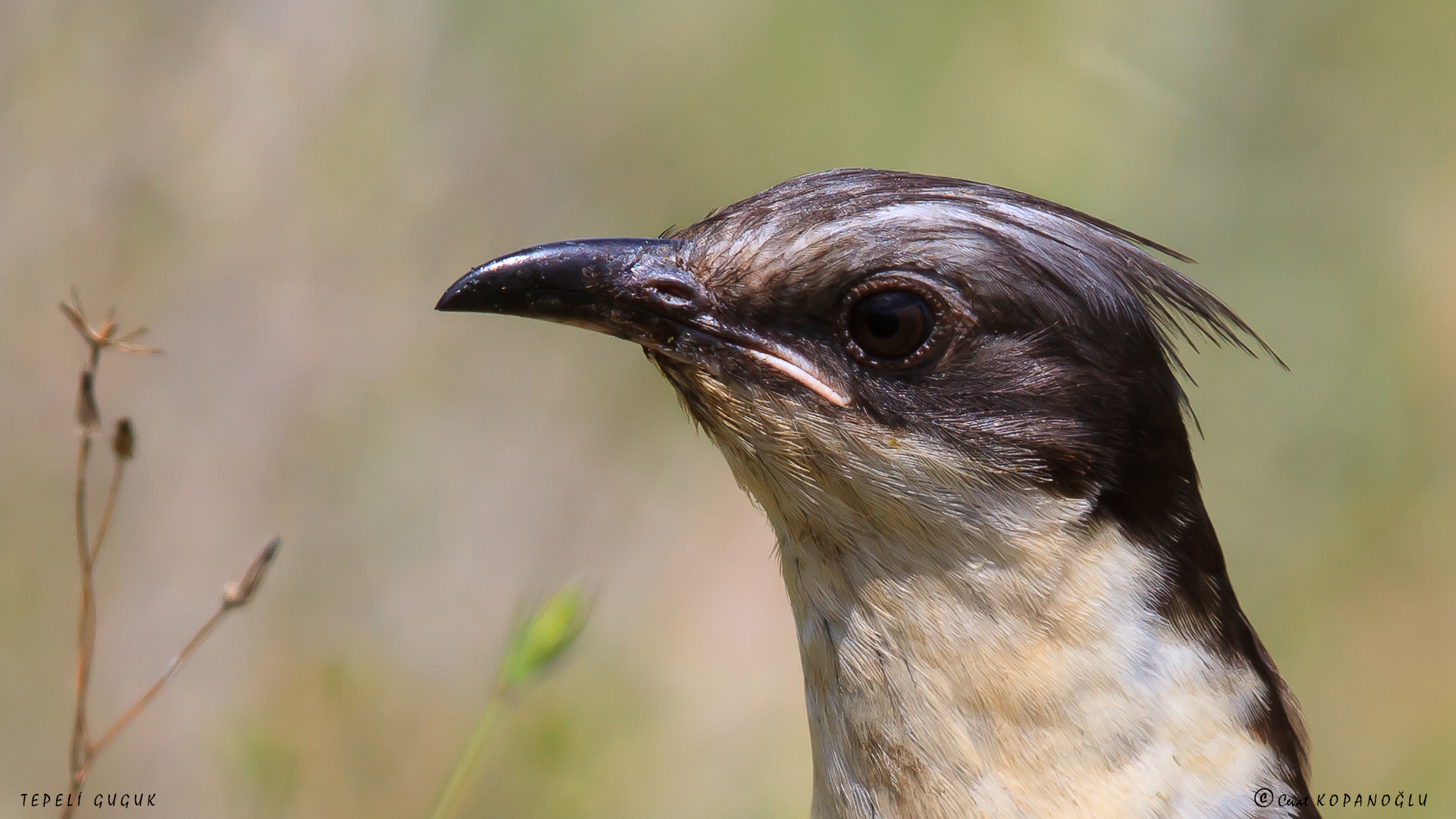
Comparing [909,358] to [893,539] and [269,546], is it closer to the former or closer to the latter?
[893,539]

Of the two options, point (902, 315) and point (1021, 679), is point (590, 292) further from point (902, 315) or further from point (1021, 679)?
point (1021, 679)

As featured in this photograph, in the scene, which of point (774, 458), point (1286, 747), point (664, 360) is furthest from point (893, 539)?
point (1286, 747)

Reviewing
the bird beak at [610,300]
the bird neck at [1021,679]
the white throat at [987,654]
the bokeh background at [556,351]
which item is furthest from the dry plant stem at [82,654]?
the bokeh background at [556,351]

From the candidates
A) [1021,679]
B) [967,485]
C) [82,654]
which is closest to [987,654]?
[1021,679]

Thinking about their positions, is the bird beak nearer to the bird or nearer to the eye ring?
the bird

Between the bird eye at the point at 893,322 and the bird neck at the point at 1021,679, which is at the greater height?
the bird eye at the point at 893,322

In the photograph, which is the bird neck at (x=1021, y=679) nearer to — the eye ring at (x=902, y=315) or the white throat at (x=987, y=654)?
the white throat at (x=987, y=654)
